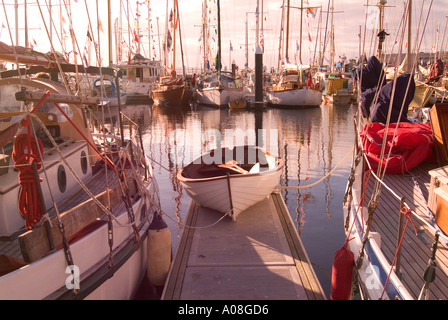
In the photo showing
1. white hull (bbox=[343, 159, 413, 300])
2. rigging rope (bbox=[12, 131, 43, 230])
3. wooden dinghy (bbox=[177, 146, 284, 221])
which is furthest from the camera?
wooden dinghy (bbox=[177, 146, 284, 221])

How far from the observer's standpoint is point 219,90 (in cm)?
4075

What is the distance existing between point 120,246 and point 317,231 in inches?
222

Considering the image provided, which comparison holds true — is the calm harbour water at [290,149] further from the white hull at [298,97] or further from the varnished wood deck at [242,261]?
the white hull at [298,97]

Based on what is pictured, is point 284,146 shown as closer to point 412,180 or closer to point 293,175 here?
point 293,175

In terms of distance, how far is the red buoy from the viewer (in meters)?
5.57

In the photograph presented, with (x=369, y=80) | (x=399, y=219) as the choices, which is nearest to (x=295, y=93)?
(x=369, y=80)

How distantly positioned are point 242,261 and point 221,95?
35173 millimetres

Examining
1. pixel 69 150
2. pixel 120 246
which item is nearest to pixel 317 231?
pixel 120 246

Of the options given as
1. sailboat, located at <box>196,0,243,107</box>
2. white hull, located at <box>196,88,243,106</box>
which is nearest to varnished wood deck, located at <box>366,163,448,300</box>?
white hull, located at <box>196,88,243,106</box>

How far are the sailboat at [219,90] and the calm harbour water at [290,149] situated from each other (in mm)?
1311

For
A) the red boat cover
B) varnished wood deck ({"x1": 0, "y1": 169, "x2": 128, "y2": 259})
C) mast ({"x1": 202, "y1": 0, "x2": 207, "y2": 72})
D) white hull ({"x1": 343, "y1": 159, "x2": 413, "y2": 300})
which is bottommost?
white hull ({"x1": 343, "y1": 159, "x2": 413, "y2": 300})

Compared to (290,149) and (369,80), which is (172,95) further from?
(369,80)

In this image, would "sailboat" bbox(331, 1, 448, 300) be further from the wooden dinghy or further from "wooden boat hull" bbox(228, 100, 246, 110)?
"wooden boat hull" bbox(228, 100, 246, 110)

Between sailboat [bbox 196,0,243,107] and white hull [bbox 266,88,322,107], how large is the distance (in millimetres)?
4671
